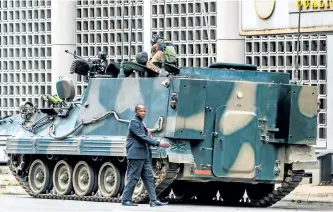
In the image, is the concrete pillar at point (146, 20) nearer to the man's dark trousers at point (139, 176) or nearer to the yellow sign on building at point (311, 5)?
the yellow sign on building at point (311, 5)

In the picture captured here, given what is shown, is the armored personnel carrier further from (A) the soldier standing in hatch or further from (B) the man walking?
(B) the man walking

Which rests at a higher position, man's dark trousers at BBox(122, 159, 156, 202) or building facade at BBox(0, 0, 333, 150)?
building facade at BBox(0, 0, 333, 150)

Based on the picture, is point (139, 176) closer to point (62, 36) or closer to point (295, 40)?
point (295, 40)

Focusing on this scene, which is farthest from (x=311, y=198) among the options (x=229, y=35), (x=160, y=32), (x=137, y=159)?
(x=160, y=32)

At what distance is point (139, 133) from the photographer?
20.0 meters

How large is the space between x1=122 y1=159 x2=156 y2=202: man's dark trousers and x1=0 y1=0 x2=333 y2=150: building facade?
19.9 feet

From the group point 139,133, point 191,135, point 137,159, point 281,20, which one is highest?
Result: point 281,20

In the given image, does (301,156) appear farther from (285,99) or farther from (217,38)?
(217,38)

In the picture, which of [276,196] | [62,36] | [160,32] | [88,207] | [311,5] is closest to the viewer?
[88,207]

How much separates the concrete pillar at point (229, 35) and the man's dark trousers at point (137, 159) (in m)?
9.28

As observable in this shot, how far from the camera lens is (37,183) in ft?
79.2

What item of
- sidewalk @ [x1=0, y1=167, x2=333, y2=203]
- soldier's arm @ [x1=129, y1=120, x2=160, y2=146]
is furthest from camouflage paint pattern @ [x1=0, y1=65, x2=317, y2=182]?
sidewalk @ [x1=0, y1=167, x2=333, y2=203]

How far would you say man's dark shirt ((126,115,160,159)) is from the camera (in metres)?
20.0

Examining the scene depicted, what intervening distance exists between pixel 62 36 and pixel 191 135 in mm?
11046
